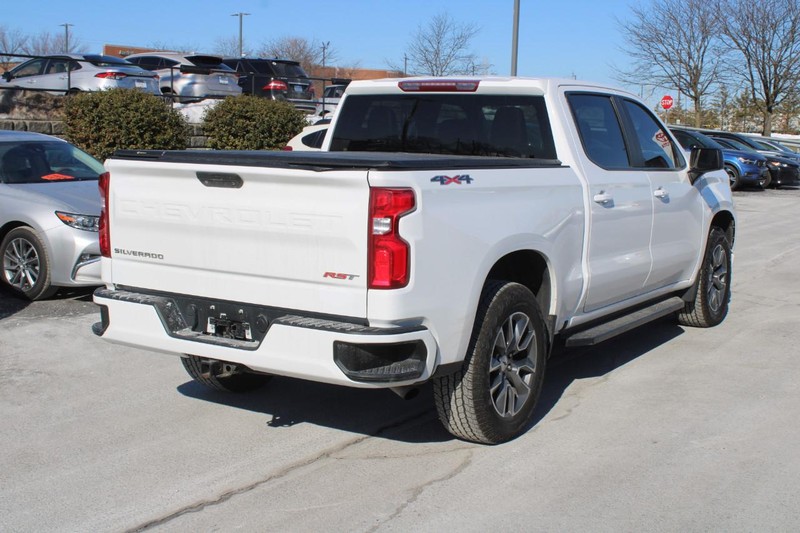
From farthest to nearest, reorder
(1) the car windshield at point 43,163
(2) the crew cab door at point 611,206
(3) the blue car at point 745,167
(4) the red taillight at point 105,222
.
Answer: (3) the blue car at point 745,167, (1) the car windshield at point 43,163, (2) the crew cab door at point 611,206, (4) the red taillight at point 105,222

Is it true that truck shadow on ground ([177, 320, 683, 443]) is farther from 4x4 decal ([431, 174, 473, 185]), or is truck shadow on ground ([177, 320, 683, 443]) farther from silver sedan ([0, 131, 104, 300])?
silver sedan ([0, 131, 104, 300])

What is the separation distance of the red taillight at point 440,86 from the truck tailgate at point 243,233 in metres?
2.08

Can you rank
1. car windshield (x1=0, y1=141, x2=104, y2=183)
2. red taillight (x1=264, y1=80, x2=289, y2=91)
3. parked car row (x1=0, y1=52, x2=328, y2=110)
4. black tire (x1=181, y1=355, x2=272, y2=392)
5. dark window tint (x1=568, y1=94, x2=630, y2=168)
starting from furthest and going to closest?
1. red taillight (x1=264, y1=80, x2=289, y2=91)
2. parked car row (x1=0, y1=52, x2=328, y2=110)
3. car windshield (x1=0, y1=141, x2=104, y2=183)
4. dark window tint (x1=568, y1=94, x2=630, y2=168)
5. black tire (x1=181, y1=355, x2=272, y2=392)

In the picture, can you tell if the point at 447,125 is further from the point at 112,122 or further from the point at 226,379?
the point at 112,122

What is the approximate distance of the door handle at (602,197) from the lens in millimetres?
5820

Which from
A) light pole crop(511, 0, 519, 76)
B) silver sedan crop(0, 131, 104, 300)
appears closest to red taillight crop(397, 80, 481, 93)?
silver sedan crop(0, 131, 104, 300)

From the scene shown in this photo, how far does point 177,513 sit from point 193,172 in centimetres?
168

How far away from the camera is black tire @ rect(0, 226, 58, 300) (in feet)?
28.2

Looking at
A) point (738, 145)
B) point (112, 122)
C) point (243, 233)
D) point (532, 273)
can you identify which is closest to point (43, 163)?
point (112, 122)

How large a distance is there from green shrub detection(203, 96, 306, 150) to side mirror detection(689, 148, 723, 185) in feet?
32.7

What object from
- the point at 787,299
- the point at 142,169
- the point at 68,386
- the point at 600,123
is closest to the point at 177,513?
the point at 142,169

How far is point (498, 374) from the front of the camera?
5.09 meters

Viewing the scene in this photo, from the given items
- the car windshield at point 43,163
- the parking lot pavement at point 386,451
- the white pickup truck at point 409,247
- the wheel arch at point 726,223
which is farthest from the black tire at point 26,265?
the wheel arch at point 726,223

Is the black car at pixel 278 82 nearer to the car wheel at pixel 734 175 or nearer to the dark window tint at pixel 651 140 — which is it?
the car wheel at pixel 734 175
